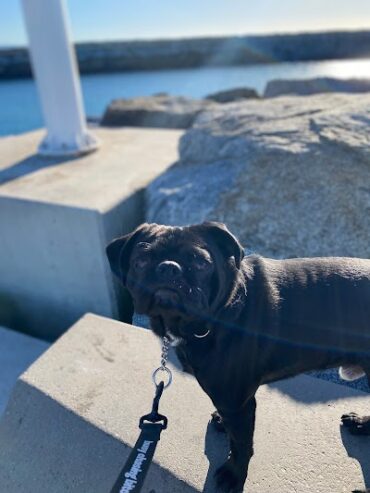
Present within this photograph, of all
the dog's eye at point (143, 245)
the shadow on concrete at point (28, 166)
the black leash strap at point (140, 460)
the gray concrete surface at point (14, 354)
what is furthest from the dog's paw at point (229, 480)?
the shadow on concrete at point (28, 166)

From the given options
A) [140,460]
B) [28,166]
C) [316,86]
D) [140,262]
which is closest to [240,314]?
[140,262]

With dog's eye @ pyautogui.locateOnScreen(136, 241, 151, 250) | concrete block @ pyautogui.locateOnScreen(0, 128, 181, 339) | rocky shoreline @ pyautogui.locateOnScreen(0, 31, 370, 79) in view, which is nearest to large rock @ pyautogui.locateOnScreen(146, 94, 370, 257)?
concrete block @ pyautogui.locateOnScreen(0, 128, 181, 339)

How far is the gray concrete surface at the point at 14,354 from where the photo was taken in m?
3.92

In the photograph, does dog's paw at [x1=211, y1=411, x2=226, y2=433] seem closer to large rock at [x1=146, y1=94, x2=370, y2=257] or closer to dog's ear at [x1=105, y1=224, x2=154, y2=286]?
dog's ear at [x1=105, y1=224, x2=154, y2=286]

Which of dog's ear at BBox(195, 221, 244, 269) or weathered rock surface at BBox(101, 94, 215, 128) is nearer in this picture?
dog's ear at BBox(195, 221, 244, 269)

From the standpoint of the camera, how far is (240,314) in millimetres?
1996

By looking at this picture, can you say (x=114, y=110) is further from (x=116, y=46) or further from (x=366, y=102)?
(x=116, y=46)

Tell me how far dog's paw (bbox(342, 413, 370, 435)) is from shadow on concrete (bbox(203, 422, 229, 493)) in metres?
0.72

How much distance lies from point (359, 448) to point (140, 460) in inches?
50.1

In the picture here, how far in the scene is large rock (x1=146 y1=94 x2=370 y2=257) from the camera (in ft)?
11.5

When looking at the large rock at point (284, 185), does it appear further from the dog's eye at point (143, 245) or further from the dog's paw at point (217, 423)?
the dog's eye at point (143, 245)

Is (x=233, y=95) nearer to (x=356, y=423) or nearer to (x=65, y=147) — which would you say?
(x=65, y=147)

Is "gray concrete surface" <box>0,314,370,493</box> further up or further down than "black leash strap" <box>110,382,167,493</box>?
further down

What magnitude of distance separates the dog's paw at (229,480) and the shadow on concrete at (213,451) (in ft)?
0.16
